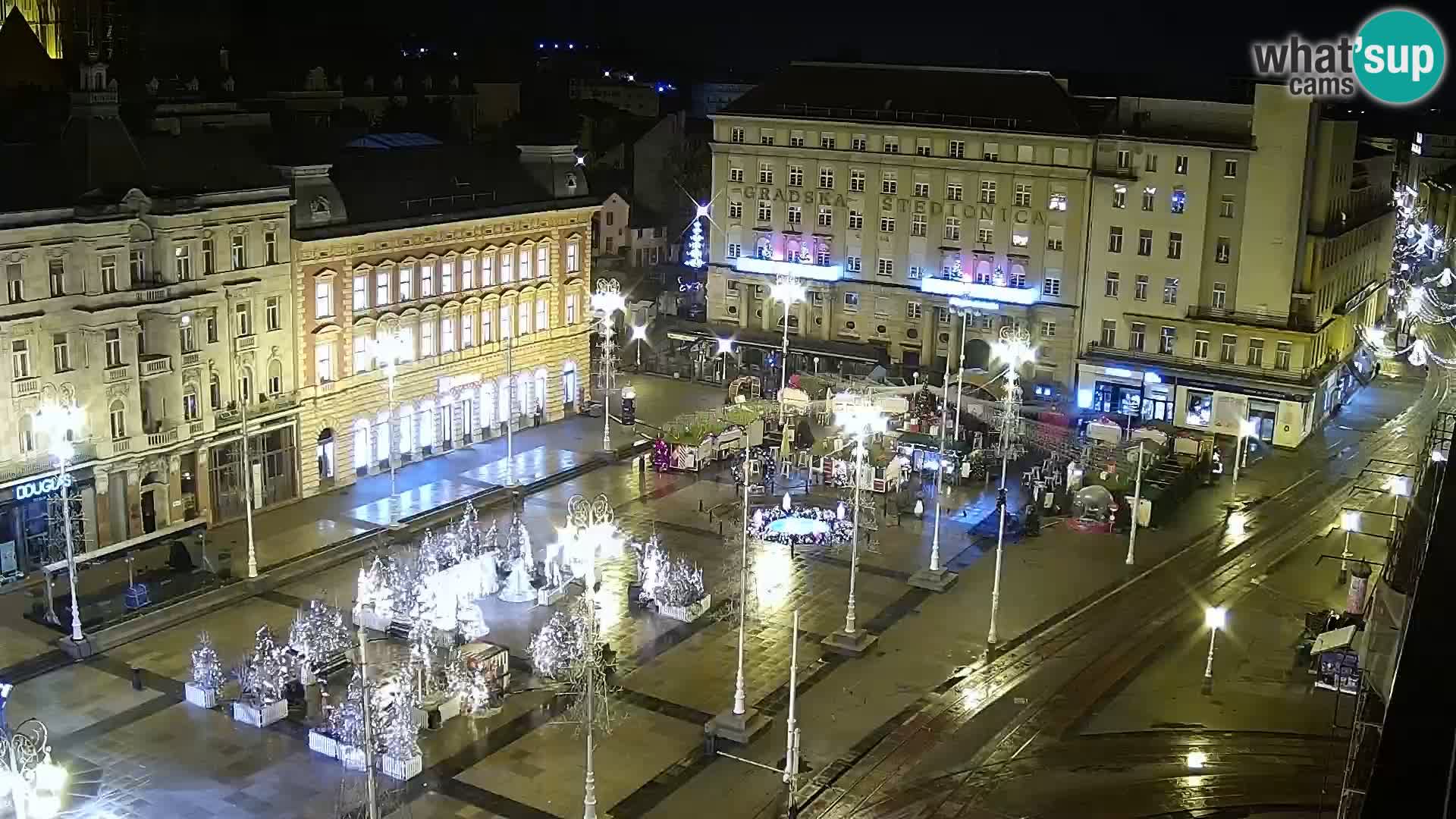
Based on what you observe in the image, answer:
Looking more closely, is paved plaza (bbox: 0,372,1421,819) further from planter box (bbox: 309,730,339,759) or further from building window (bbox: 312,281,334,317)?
building window (bbox: 312,281,334,317)

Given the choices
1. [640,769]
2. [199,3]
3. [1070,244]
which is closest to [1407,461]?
[1070,244]

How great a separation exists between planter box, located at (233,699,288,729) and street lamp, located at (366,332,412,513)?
1900 centimetres

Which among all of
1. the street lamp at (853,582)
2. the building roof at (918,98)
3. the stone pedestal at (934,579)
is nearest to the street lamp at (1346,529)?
the stone pedestal at (934,579)

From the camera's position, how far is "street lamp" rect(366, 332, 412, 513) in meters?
62.4

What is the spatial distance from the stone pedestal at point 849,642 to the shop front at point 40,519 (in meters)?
27.9

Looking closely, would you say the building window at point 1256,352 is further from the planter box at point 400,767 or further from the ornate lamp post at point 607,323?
the planter box at point 400,767

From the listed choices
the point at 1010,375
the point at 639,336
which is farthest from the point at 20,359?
the point at 639,336

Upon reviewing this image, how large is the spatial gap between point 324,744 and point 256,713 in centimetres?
293

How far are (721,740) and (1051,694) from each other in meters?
11.3

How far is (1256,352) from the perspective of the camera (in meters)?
78.2

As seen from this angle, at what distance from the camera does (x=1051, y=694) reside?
45688 millimetres

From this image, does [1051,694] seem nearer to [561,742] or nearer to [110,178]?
[561,742]

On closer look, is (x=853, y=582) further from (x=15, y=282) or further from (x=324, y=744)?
(x=15, y=282)

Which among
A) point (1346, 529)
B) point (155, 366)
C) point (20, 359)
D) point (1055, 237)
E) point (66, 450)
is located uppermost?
point (1055, 237)
